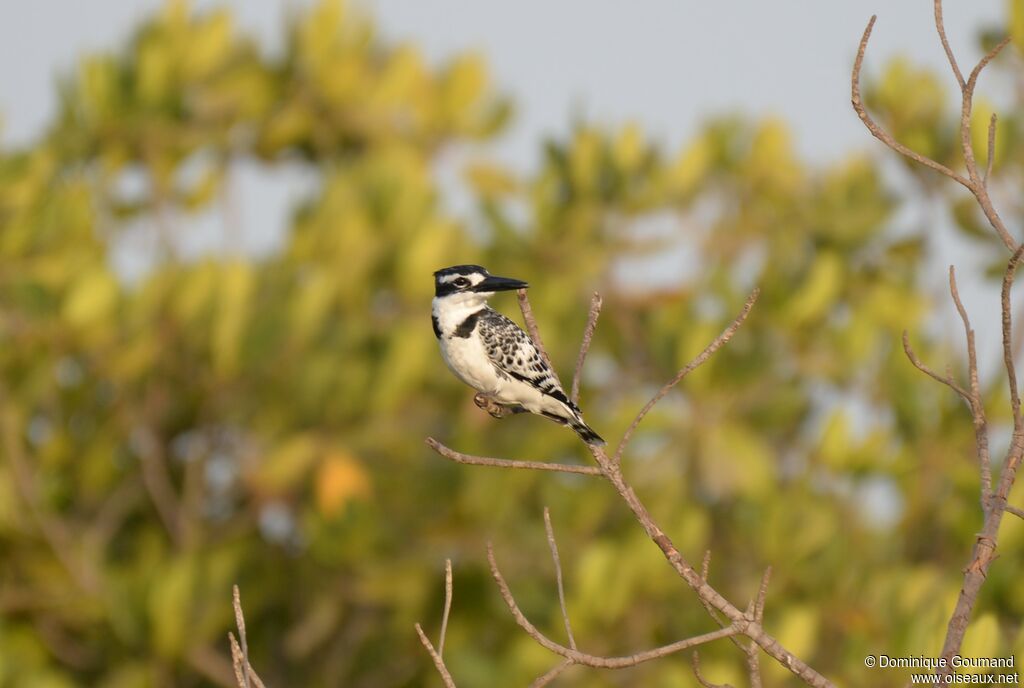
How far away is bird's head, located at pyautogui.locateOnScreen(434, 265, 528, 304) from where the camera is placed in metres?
5.93

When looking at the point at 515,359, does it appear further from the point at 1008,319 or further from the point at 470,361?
the point at 1008,319

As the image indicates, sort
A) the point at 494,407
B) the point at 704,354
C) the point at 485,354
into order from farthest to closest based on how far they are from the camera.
Answer: the point at 494,407
the point at 485,354
the point at 704,354

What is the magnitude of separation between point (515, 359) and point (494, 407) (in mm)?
240

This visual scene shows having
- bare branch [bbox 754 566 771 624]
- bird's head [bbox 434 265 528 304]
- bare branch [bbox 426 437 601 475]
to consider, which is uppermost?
bare branch [bbox 426 437 601 475]

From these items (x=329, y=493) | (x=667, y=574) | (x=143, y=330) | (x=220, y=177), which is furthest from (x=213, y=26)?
(x=667, y=574)

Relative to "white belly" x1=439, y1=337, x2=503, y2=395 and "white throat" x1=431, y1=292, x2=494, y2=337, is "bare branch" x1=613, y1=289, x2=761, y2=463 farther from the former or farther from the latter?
"white throat" x1=431, y1=292, x2=494, y2=337

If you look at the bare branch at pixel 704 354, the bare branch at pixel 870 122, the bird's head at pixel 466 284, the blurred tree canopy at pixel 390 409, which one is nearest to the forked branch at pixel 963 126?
the bare branch at pixel 870 122

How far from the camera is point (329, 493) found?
1511 cm

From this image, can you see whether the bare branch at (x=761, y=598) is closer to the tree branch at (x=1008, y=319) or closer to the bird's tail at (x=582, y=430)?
the tree branch at (x=1008, y=319)

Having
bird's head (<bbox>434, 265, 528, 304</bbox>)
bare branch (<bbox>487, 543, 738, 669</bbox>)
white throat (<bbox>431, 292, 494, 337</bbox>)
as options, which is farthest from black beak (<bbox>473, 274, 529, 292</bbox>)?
bare branch (<bbox>487, 543, 738, 669</bbox>)

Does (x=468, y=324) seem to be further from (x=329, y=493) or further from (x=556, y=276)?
(x=556, y=276)

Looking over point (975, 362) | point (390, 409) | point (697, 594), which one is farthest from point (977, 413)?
point (390, 409)

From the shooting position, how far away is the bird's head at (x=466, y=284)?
5926 millimetres

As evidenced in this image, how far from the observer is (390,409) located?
1566 cm
